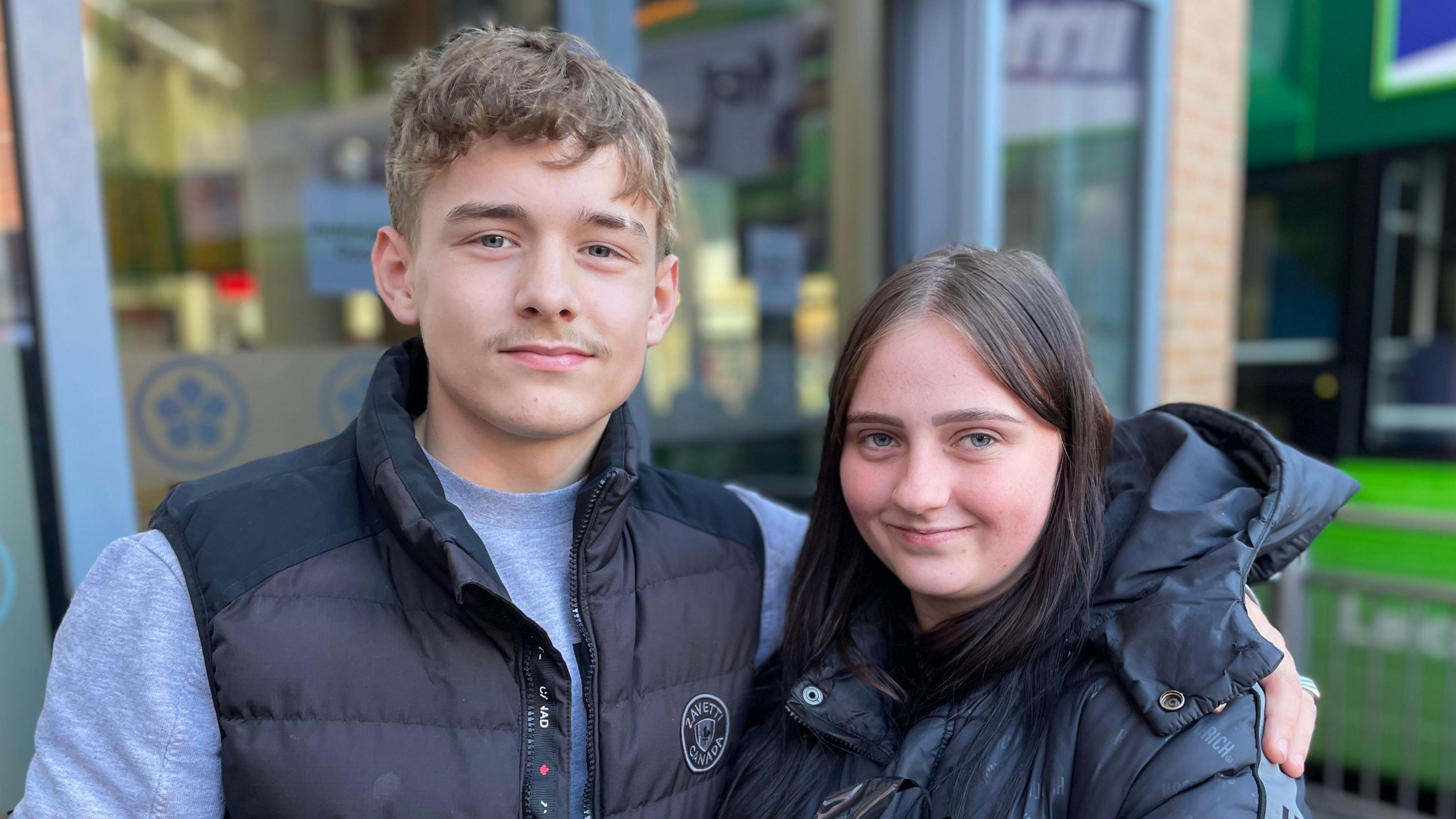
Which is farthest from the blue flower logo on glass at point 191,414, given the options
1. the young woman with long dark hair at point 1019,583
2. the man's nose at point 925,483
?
the man's nose at point 925,483

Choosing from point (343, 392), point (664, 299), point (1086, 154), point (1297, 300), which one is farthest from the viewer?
point (1297, 300)

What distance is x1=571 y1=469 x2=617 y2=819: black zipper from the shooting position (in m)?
1.28

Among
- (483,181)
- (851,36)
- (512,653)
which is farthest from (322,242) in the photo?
(851,36)

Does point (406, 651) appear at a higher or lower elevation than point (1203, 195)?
lower

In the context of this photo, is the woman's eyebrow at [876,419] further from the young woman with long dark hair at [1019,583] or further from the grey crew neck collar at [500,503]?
the grey crew neck collar at [500,503]

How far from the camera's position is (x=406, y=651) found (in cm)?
122

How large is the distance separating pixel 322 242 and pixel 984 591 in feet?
6.17

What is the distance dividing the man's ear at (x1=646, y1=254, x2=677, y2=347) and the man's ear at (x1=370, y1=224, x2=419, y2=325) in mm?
367

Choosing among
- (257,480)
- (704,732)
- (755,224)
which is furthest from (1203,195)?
(257,480)

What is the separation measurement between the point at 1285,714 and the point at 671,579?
0.87 meters

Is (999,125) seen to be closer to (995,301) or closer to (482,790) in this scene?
→ (995,301)

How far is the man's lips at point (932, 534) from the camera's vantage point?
1.37m

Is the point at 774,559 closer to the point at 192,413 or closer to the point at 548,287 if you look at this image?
the point at 548,287

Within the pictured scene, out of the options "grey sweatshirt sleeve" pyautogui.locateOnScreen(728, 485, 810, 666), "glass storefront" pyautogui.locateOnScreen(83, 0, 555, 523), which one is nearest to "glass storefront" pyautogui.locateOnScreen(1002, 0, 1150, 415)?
"glass storefront" pyautogui.locateOnScreen(83, 0, 555, 523)
